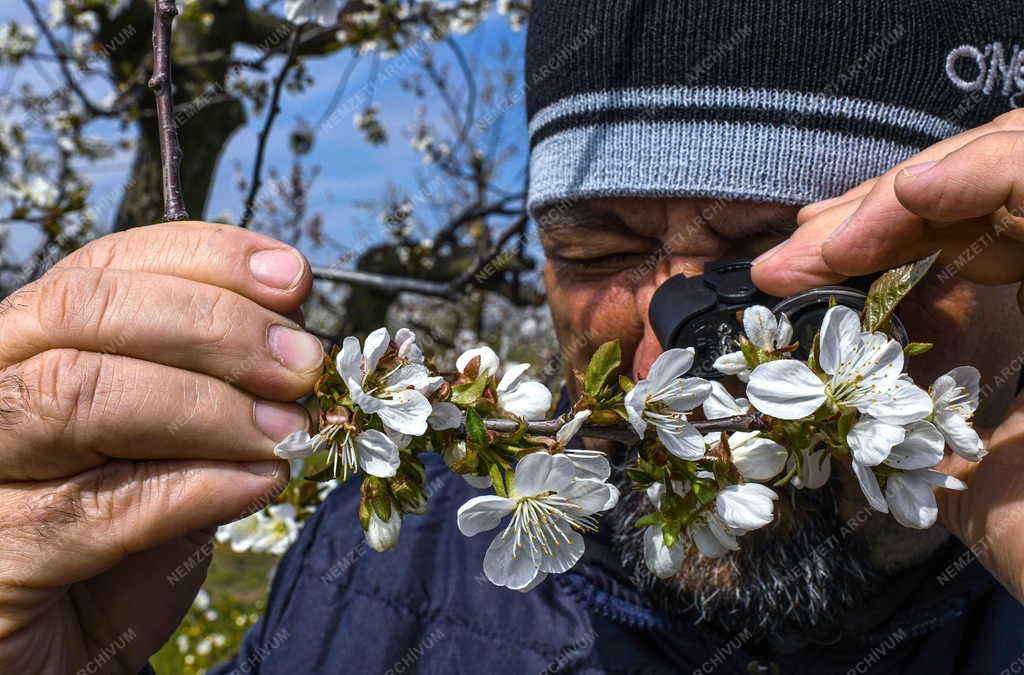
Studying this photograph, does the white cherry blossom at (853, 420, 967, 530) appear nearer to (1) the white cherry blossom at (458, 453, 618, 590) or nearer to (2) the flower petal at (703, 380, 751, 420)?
(2) the flower petal at (703, 380, 751, 420)

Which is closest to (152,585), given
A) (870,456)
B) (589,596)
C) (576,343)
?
(589,596)

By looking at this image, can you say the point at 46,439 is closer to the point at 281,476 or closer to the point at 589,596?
the point at 281,476

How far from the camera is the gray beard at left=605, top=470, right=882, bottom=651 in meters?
1.48

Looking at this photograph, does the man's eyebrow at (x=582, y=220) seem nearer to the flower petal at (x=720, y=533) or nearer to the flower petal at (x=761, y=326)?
the flower petal at (x=761, y=326)

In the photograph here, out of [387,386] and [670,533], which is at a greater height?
[387,386]

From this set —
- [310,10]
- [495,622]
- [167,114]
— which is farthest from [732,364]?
[310,10]

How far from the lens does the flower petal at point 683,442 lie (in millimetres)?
909

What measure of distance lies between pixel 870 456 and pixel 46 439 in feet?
3.22

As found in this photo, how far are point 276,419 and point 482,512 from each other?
0.28 m

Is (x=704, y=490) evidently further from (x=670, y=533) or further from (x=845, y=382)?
(x=845, y=382)

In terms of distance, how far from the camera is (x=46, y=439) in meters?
0.97

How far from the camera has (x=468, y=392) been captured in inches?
37.6

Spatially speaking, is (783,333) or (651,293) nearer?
(783,333)

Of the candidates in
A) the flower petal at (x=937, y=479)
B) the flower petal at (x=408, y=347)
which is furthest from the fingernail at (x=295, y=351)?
the flower petal at (x=937, y=479)
